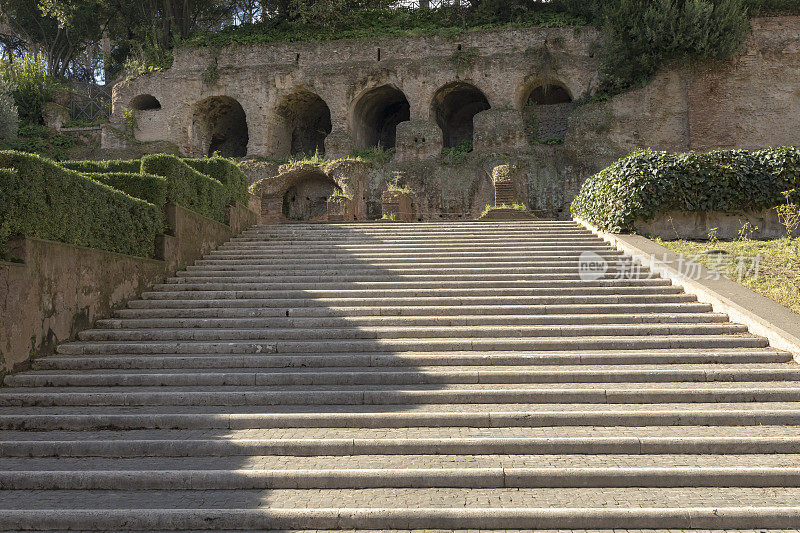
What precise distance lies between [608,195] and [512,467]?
8924mm

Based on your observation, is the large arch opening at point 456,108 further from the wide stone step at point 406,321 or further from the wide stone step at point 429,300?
the wide stone step at point 406,321

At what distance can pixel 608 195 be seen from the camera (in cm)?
1166

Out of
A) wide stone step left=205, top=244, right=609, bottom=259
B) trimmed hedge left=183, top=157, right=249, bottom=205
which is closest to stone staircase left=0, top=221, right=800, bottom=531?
wide stone step left=205, top=244, right=609, bottom=259

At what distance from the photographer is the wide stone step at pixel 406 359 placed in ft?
19.9

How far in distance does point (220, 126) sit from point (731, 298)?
84.6 ft

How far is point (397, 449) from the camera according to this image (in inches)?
176

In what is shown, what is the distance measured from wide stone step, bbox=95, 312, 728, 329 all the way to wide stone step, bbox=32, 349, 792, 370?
856 mm

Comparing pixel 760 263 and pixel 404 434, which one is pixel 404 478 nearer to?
pixel 404 434

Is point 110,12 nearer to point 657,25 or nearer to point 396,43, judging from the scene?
point 396,43

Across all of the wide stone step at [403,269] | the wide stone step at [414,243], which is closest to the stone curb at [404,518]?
the wide stone step at [403,269]

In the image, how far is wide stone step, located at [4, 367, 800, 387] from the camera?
5.65 meters

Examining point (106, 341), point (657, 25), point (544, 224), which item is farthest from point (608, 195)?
point (657, 25)

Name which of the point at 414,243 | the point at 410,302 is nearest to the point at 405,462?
the point at 410,302

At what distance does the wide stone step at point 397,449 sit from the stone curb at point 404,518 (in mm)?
683
